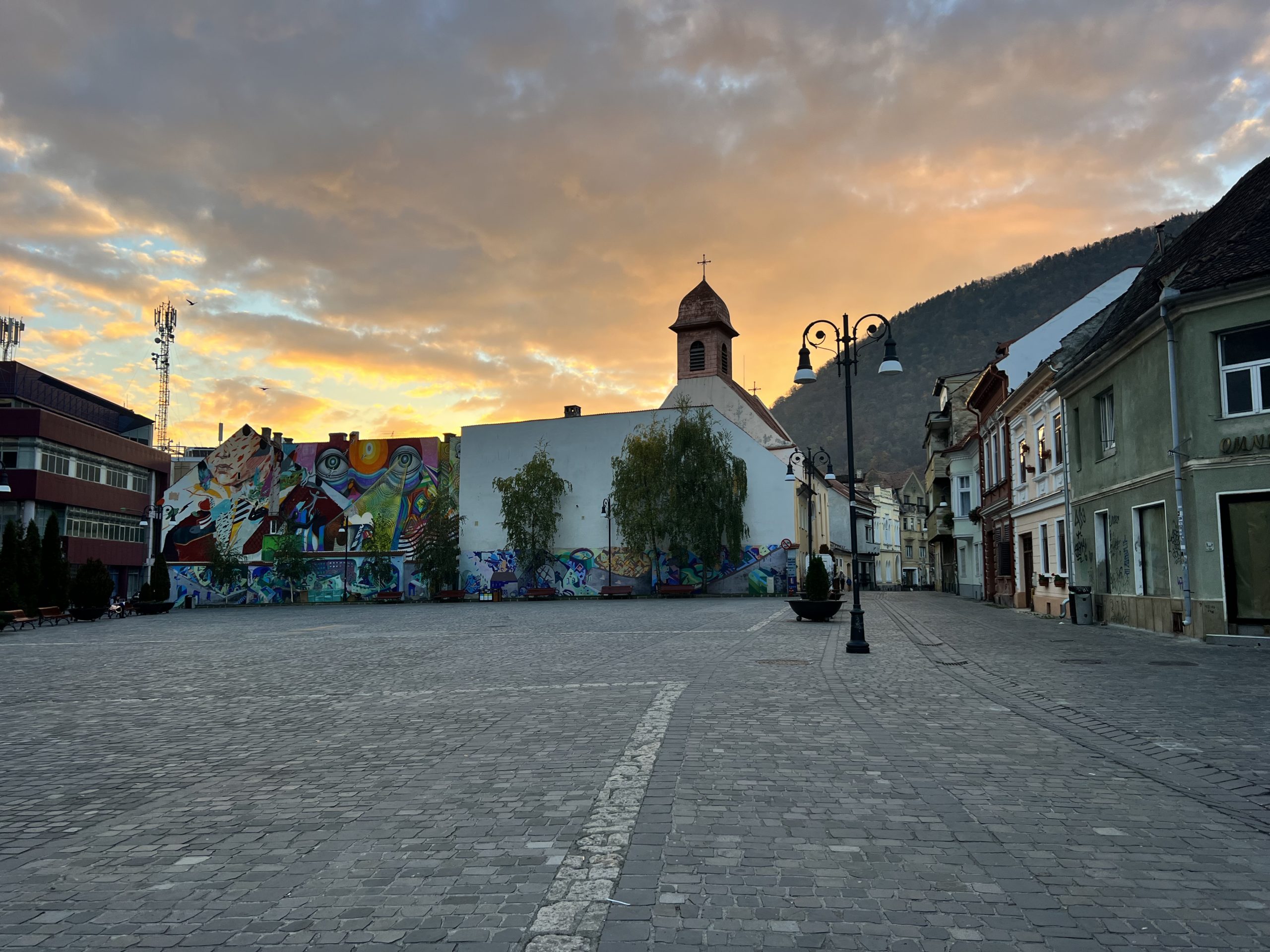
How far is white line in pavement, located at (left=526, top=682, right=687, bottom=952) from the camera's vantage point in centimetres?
378

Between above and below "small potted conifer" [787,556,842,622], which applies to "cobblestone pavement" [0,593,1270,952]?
below

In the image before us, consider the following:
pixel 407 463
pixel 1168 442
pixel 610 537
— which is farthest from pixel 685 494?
pixel 1168 442

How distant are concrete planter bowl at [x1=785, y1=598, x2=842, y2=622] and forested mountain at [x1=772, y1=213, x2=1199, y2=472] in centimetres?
9345

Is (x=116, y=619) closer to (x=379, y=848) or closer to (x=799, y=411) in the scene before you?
(x=379, y=848)

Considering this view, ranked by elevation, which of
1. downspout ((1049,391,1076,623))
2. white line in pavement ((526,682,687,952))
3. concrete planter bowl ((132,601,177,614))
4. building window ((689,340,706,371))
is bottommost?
concrete planter bowl ((132,601,177,614))

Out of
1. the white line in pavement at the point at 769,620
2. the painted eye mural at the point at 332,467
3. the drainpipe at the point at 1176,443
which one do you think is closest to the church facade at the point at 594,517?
the painted eye mural at the point at 332,467

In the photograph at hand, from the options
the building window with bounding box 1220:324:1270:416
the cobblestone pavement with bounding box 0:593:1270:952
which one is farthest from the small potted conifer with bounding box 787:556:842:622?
the cobblestone pavement with bounding box 0:593:1270:952

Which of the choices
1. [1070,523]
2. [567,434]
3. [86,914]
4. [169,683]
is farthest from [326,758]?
[567,434]

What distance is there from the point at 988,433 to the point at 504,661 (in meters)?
29.4

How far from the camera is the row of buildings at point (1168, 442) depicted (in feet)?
55.4

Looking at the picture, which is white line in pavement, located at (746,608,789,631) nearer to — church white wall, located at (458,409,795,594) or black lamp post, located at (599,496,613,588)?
church white wall, located at (458,409,795,594)

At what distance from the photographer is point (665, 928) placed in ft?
12.6

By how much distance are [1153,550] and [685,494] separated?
99.2ft

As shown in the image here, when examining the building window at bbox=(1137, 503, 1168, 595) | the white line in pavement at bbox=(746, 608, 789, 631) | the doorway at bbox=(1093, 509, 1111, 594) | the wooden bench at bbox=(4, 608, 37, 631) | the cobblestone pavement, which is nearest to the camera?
the cobblestone pavement
